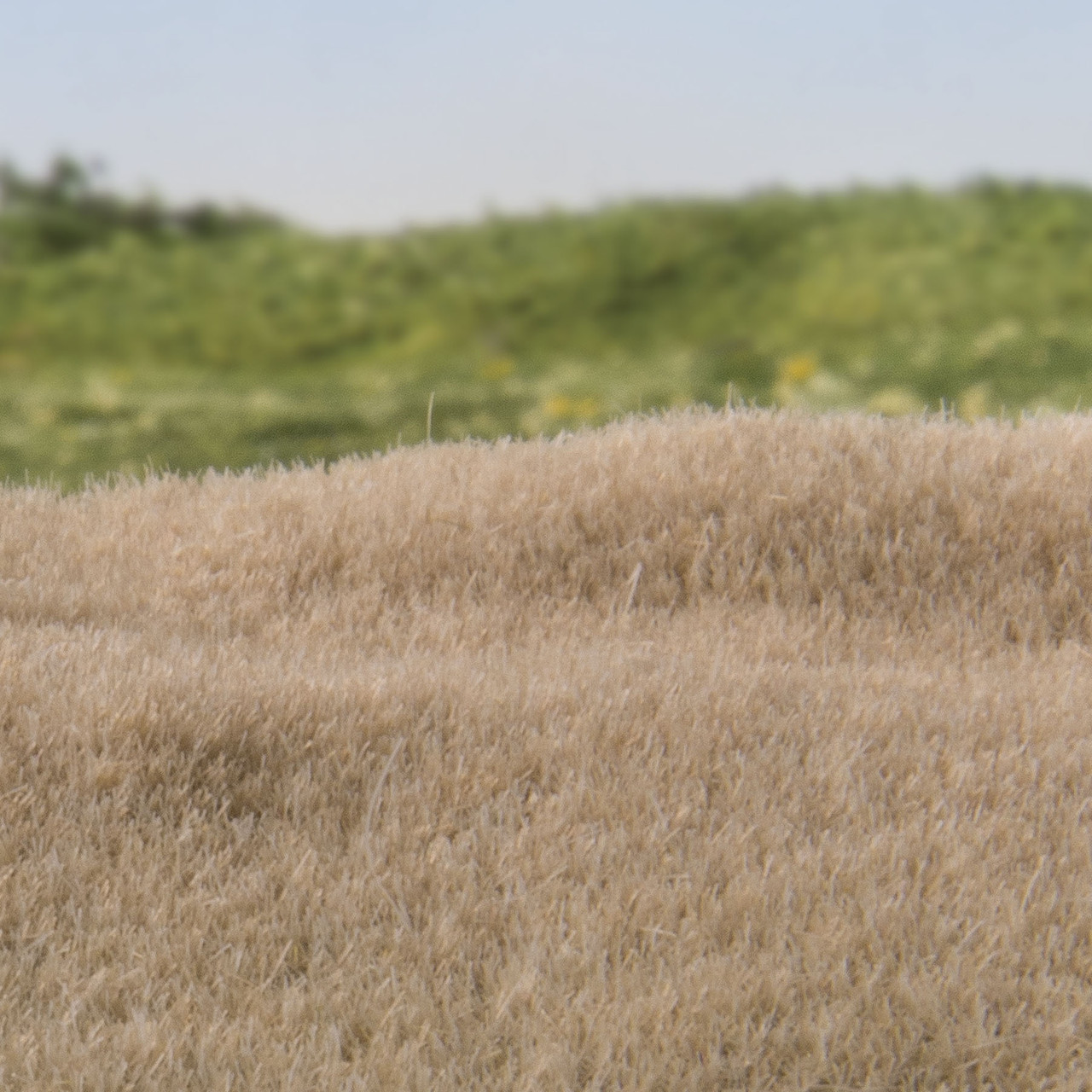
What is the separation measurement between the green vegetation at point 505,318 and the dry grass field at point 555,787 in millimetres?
1916

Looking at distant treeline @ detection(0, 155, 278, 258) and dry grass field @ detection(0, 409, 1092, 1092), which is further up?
distant treeline @ detection(0, 155, 278, 258)

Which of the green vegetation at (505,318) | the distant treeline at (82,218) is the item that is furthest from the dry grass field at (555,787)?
the distant treeline at (82,218)

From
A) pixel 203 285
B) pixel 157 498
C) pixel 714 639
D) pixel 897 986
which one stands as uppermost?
pixel 203 285

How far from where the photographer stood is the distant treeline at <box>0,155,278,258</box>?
10961 mm

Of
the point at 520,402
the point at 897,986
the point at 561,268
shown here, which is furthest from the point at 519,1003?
the point at 561,268

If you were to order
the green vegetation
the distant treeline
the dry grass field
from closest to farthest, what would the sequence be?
1. the dry grass field
2. the green vegetation
3. the distant treeline

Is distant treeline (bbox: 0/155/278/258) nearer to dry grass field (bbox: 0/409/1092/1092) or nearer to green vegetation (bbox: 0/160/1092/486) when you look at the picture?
green vegetation (bbox: 0/160/1092/486)

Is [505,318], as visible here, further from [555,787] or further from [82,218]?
[555,787]

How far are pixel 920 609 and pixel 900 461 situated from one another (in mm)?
1013

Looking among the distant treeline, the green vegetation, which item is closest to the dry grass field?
the green vegetation

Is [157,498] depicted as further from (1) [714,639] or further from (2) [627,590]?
(1) [714,639]

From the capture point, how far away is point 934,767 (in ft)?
10.9

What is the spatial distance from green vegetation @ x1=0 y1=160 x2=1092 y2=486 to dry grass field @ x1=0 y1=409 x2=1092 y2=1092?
1.92 meters

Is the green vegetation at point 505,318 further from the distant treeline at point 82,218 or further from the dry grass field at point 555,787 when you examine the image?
the dry grass field at point 555,787
